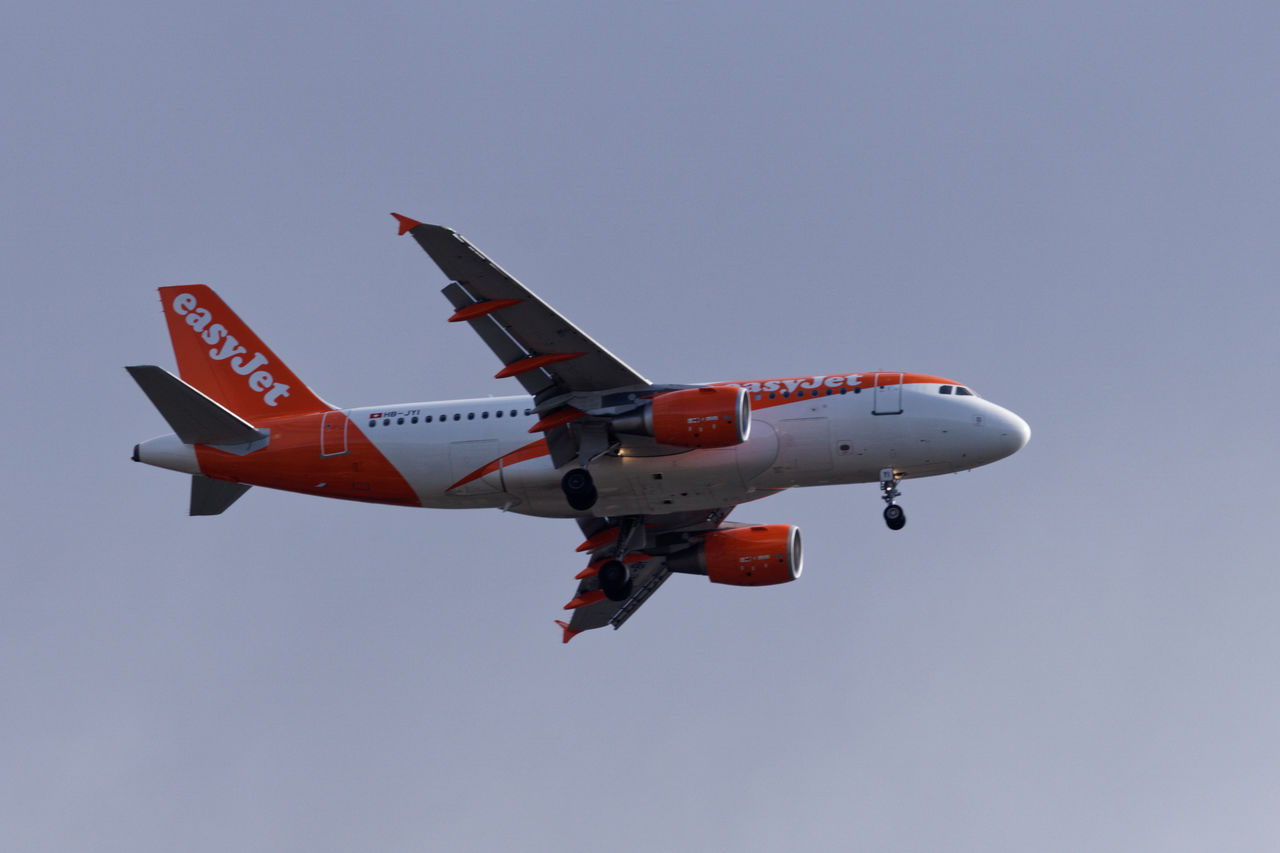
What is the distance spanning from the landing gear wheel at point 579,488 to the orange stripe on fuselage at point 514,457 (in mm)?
1398

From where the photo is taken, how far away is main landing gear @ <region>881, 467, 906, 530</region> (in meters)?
47.1

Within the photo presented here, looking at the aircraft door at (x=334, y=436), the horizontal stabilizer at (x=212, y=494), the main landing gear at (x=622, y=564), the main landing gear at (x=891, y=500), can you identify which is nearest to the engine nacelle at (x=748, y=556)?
the main landing gear at (x=622, y=564)

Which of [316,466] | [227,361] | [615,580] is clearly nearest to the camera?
[316,466]

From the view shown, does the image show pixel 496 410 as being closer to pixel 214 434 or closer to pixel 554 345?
pixel 554 345

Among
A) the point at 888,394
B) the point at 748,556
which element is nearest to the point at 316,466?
the point at 748,556

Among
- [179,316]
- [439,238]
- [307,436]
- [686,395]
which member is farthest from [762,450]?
[179,316]

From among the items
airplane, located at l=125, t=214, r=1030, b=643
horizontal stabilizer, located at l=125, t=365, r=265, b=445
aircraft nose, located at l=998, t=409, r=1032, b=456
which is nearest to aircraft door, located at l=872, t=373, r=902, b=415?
airplane, located at l=125, t=214, r=1030, b=643

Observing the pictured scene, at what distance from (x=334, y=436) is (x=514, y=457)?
591 cm

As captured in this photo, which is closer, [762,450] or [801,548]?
[762,450]

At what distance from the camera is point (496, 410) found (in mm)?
50125

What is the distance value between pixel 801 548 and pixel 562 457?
1075 cm

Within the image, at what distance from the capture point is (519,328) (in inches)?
1811

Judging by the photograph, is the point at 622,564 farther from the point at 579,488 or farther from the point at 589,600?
the point at 579,488

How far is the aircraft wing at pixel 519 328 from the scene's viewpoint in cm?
4366
